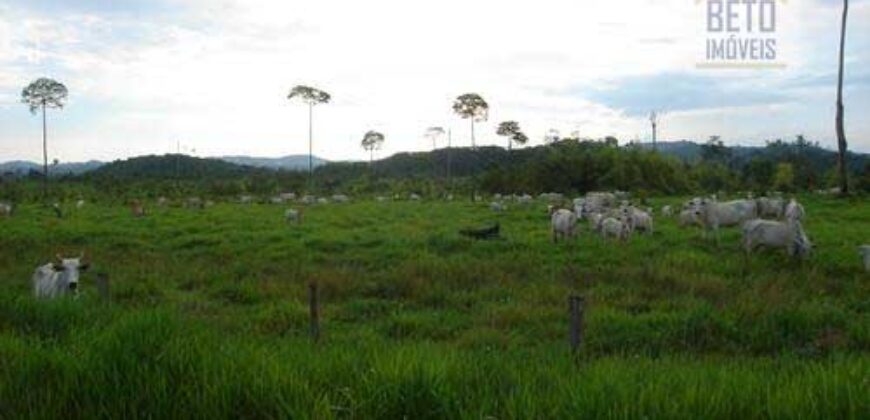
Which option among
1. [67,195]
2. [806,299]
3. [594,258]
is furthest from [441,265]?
[67,195]

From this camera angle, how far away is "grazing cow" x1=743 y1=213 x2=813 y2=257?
1706 centimetres

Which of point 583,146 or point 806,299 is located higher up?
point 583,146

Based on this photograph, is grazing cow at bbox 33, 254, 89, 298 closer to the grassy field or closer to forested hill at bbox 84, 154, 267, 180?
the grassy field

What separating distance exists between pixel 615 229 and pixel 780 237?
14.9 ft

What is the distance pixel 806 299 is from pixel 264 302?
820cm

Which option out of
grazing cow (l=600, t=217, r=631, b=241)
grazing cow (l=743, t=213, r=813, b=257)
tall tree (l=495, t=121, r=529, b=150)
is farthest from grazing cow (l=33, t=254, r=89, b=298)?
tall tree (l=495, t=121, r=529, b=150)

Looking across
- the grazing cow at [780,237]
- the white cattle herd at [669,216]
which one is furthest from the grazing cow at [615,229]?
the grazing cow at [780,237]

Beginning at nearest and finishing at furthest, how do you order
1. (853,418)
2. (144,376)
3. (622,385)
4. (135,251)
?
1. (853,418)
2. (622,385)
3. (144,376)
4. (135,251)

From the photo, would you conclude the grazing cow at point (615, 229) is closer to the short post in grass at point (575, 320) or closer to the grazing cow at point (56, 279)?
the grazing cow at point (56, 279)

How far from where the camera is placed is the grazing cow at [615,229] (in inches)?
825

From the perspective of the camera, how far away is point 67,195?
181ft

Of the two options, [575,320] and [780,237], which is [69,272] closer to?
[575,320]

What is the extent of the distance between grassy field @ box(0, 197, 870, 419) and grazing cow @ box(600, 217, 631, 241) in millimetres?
360

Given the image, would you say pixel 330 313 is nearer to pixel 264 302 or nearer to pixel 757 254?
pixel 264 302
